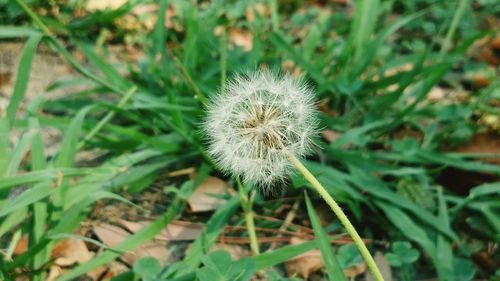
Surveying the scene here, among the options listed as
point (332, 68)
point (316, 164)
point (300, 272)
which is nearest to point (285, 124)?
point (300, 272)

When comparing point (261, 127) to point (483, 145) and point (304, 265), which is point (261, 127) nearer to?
point (304, 265)

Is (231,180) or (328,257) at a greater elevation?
(231,180)

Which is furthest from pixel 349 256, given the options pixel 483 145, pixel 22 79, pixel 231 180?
pixel 22 79

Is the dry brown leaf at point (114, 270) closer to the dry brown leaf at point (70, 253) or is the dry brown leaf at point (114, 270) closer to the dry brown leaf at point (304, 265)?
the dry brown leaf at point (70, 253)

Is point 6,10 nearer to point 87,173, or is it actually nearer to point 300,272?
point 87,173

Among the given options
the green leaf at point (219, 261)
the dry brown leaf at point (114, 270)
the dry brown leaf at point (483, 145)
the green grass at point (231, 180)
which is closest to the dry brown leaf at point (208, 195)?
the green grass at point (231, 180)

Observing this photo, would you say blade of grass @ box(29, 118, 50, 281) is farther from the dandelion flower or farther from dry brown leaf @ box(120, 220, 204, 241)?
the dandelion flower

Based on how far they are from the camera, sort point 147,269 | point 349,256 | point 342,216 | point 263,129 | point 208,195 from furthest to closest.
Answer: point 208,195 → point 349,256 → point 147,269 → point 263,129 → point 342,216
